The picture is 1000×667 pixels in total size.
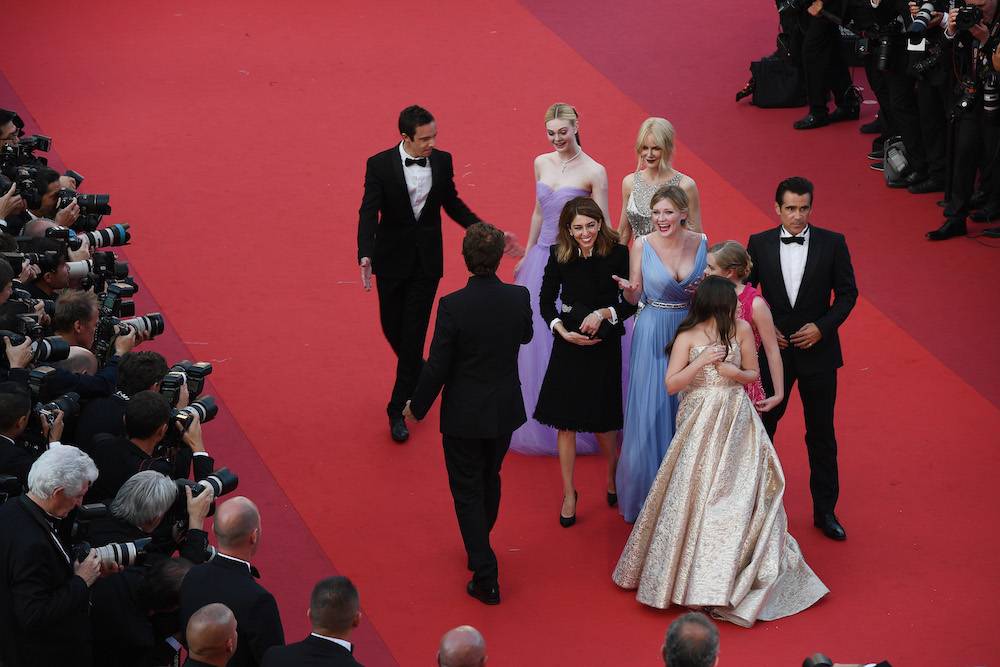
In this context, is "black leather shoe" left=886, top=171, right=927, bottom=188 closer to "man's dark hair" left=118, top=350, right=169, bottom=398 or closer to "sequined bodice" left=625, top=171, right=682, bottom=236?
"sequined bodice" left=625, top=171, right=682, bottom=236

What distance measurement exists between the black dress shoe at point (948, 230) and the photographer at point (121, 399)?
16.9 ft

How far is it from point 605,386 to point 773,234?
3.07 feet

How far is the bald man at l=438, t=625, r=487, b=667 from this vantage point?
362cm

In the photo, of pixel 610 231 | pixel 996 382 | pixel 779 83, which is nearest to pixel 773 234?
pixel 610 231

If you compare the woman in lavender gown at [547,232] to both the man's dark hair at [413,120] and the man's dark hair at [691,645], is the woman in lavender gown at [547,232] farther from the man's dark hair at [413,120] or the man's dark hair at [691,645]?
the man's dark hair at [691,645]

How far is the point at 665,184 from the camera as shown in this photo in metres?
6.34

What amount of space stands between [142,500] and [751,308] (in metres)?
2.47

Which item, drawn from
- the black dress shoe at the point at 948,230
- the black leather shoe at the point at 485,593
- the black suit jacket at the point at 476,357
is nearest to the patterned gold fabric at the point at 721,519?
the black leather shoe at the point at 485,593

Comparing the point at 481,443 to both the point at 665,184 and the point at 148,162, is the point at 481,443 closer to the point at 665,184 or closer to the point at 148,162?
the point at 665,184

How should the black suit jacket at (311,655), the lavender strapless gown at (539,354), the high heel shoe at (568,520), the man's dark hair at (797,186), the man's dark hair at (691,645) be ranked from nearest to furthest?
1. the man's dark hair at (691,645)
2. the black suit jacket at (311,655)
3. the man's dark hair at (797,186)
4. the high heel shoe at (568,520)
5. the lavender strapless gown at (539,354)

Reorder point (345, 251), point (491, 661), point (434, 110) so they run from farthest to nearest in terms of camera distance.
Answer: point (434, 110), point (345, 251), point (491, 661)

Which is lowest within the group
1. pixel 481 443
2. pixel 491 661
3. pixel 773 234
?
pixel 491 661

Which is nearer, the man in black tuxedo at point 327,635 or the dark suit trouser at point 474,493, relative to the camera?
the man in black tuxedo at point 327,635

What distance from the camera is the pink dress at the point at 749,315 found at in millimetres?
5441
